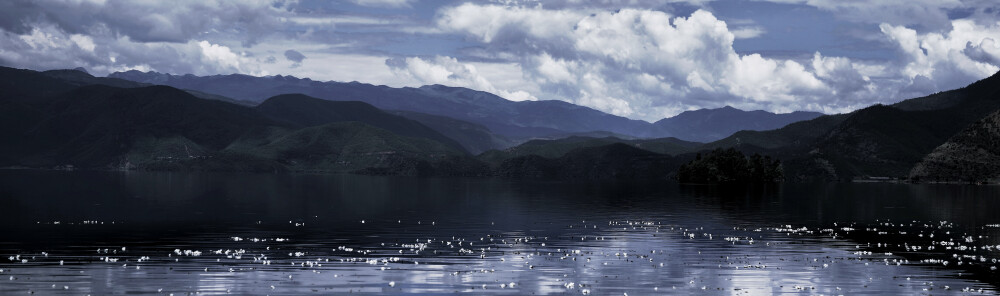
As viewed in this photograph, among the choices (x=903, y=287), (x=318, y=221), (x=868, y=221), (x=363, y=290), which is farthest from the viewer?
(x=868, y=221)

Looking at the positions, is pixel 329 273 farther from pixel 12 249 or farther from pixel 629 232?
pixel 629 232

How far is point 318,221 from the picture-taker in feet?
426

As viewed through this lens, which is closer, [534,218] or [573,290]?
[573,290]

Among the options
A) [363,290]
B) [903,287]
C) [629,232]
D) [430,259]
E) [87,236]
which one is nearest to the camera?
[363,290]

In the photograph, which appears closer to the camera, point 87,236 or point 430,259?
point 430,259

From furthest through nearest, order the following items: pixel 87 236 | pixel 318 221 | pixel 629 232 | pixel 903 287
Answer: pixel 318 221, pixel 629 232, pixel 87 236, pixel 903 287

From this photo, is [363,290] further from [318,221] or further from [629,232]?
[318,221]

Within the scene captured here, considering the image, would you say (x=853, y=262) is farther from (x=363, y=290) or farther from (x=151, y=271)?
(x=151, y=271)

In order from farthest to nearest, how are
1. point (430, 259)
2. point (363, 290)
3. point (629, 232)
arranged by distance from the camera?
point (629, 232), point (430, 259), point (363, 290)

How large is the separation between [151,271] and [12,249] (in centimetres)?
2313

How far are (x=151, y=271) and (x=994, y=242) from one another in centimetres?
8635

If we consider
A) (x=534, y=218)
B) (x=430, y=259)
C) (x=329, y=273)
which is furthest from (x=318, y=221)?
(x=329, y=273)

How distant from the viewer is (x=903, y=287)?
215 feet

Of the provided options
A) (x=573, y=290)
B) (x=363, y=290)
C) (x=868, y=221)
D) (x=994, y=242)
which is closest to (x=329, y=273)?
(x=363, y=290)
